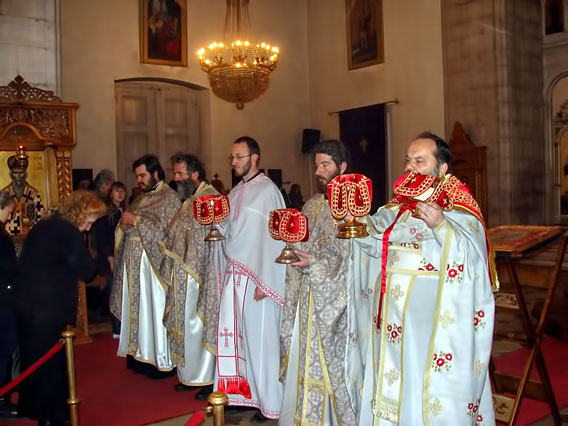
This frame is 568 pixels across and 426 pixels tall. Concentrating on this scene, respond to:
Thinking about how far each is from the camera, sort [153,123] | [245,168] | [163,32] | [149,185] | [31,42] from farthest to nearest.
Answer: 1. [153,123]
2. [163,32]
3. [31,42]
4. [149,185]
5. [245,168]

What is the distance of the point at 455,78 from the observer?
10492mm

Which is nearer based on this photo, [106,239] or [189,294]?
[189,294]

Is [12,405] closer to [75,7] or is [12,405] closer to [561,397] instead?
[561,397]

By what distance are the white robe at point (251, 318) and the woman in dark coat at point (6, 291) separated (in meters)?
1.37

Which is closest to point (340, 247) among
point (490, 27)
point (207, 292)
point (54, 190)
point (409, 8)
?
point (207, 292)

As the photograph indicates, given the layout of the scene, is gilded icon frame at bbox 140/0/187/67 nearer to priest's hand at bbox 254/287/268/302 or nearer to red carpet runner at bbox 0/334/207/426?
red carpet runner at bbox 0/334/207/426

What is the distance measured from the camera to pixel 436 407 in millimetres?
2801

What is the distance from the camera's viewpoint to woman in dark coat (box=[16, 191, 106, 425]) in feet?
11.6

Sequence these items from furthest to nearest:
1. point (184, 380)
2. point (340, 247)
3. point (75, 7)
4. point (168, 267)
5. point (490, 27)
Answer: point (75, 7) → point (490, 27) → point (168, 267) → point (184, 380) → point (340, 247)

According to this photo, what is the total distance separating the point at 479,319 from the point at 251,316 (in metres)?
1.73

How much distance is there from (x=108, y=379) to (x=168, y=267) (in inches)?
45.5

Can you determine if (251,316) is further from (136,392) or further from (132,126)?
(132,126)

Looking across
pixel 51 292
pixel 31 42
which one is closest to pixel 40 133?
pixel 31 42

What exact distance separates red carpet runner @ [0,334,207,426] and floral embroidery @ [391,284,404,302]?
6.73ft
